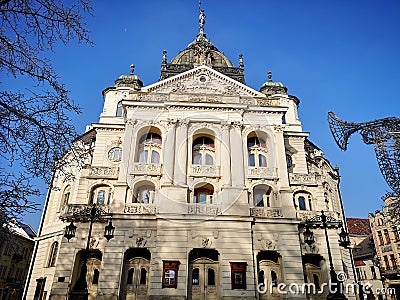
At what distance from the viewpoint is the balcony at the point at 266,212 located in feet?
83.2

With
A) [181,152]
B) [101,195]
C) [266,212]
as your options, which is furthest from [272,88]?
[101,195]

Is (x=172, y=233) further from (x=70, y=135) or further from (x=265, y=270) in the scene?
(x=70, y=135)

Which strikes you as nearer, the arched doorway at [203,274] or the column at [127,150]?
the arched doorway at [203,274]

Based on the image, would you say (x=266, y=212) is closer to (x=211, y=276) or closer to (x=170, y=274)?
(x=211, y=276)

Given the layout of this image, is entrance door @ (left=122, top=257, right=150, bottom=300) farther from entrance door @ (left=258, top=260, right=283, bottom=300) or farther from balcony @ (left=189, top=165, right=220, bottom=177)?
entrance door @ (left=258, top=260, right=283, bottom=300)

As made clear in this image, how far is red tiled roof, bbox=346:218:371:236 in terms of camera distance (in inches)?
2478

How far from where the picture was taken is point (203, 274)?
78.0 ft

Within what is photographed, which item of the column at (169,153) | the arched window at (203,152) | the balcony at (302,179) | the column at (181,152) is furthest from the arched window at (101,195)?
the balcony at (302,179)

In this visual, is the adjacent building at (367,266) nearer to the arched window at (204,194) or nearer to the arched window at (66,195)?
the arched window at (204,194)

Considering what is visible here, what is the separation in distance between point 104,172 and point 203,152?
348 inches

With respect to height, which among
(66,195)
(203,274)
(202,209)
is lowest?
(203,274)

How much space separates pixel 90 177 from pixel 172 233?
9.29 meters

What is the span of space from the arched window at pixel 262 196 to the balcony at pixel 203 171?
3677mm

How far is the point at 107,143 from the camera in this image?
1204 inches
